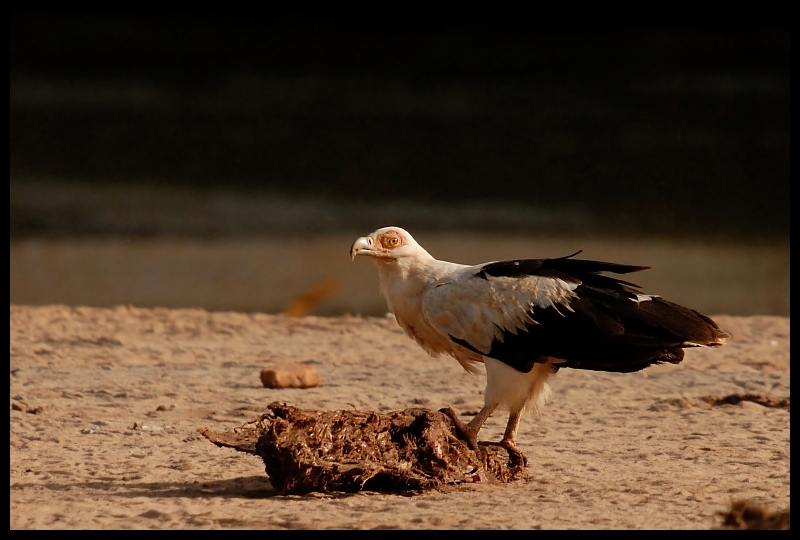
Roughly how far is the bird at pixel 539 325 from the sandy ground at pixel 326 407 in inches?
21.4

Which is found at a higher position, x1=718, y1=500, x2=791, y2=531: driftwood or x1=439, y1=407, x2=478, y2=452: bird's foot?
x1=439, y1=407, x2=478, y2=452: bird's foot

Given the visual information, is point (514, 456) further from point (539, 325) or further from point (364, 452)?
point (364, 452)

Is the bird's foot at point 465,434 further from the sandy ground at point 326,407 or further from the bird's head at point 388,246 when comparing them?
the bird's head at point 388,246

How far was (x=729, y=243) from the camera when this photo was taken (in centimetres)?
1534

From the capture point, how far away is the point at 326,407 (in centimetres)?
805

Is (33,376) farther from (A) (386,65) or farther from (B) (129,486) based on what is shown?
(A) (386,65)

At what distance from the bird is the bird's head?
0.17 ft

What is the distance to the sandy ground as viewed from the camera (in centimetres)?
523

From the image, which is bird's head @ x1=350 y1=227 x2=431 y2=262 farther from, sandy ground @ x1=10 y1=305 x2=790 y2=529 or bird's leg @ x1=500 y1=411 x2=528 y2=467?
sandy ground @ x1=10 y1=305 x2=790 y2=529

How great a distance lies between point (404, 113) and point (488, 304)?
29.2 feet

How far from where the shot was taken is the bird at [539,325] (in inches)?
232

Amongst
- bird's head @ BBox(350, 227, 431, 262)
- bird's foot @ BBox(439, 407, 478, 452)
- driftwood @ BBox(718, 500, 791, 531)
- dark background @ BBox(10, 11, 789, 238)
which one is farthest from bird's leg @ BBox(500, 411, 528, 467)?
dark background @ BBox(10, 11, 789, 238)

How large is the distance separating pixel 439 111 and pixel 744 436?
27.3 ft

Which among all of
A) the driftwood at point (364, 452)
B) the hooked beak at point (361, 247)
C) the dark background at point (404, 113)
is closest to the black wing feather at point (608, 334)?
the driftwood at point (364, 452)
